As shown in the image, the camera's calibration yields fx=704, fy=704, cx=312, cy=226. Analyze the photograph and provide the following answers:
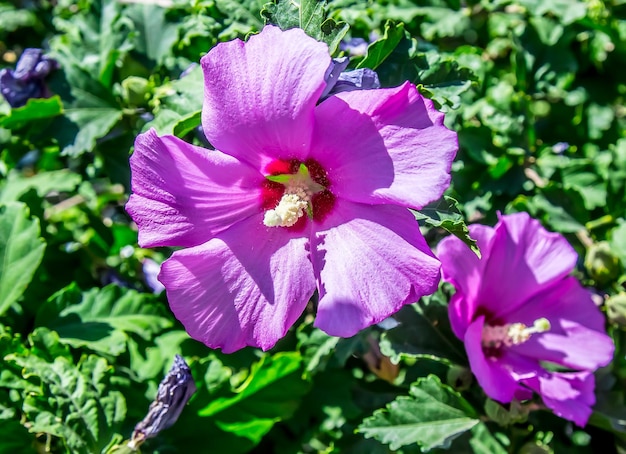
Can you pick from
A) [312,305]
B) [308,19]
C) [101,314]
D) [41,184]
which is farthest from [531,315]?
[41,184]

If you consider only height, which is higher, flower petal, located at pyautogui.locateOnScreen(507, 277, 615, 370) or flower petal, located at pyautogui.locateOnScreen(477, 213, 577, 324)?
flower petal, located at pyautogui.locateOnScreen(477, 213, 577, 324)

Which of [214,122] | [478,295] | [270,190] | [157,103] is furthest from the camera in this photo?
[478,295]

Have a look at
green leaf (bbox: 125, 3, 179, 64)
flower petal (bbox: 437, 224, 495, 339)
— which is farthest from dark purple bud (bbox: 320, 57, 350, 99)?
green leaf (bbox: 125, 3, 179, 64)

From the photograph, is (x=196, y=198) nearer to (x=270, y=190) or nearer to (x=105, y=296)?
(x=270, y=190)

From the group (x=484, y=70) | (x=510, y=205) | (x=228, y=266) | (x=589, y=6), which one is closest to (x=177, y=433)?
(x=228, y=266)

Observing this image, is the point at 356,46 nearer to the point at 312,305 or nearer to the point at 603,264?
the point at 312,305

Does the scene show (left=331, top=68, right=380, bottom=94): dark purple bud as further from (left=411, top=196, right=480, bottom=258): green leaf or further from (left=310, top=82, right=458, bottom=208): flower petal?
(left=411, top=196, right=480, bottom=258): green leaf

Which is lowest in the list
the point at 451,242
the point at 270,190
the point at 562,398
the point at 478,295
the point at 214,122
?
the point at 562,398
